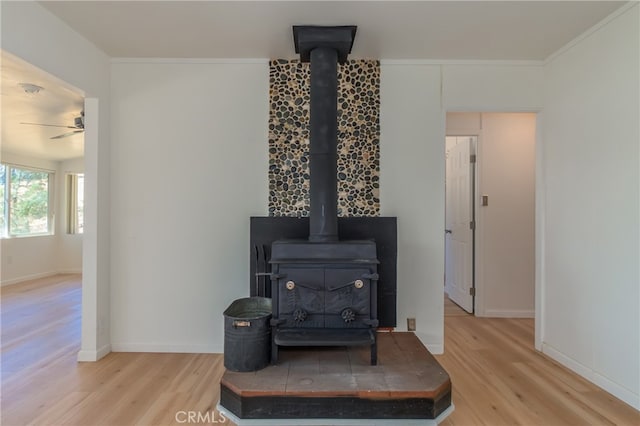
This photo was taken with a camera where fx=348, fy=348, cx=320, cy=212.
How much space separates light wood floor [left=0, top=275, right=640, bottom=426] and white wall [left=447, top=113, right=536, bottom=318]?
53 centimetres

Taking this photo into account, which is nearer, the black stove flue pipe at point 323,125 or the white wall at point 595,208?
the white wall at point 595,208

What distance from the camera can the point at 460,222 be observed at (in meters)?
4.39

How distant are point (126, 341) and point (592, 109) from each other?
4.09 metres

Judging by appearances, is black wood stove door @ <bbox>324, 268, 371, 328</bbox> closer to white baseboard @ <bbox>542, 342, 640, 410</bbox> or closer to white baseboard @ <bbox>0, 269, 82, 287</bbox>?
white baseboard @ <bbox>542, 342, 640, 410</bbox>

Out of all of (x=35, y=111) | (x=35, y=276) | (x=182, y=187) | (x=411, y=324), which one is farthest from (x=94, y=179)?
(x=35, y=276)

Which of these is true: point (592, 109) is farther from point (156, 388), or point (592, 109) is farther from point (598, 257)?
point (156, 388)

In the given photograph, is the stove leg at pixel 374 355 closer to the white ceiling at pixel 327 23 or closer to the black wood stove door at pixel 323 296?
the black wood stove door at pixel 323 296

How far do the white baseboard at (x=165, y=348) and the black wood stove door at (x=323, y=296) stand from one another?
105 centimetres

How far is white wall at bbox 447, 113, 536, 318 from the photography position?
3.95 metres

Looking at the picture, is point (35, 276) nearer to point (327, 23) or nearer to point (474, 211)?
point (327, 23)

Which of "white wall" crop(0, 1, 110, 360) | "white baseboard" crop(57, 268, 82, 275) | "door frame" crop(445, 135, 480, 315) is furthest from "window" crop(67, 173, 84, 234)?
"door frame" crop(445, 135, 480, 315)

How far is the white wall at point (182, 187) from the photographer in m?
2.98

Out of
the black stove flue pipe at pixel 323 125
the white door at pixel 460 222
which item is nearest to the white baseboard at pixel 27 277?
the black stove flue pipe at pixel 323 125

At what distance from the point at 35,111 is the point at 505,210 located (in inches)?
217
